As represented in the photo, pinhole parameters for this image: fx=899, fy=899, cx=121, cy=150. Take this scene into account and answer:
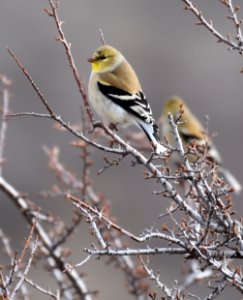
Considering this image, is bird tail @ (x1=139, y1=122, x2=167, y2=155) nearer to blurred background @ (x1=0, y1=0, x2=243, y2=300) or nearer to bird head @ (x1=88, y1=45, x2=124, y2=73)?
bird head @ (x1=88, y1=45, x2=124, y2=73)

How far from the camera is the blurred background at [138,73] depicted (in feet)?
Answer: 54.1

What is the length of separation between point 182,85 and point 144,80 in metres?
1.09

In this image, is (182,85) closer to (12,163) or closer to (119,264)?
(12,163)

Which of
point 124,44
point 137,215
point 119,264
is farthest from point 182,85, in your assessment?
point 119,264

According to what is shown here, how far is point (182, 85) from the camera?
71.3ft

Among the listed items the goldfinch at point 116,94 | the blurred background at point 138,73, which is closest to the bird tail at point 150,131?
the goldfinch at point 116,94

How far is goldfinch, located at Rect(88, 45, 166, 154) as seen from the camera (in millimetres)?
6277

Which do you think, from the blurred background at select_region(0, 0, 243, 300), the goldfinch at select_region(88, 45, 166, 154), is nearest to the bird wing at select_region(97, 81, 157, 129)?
the goldfinch at select_region(88, 45, 166, 154)

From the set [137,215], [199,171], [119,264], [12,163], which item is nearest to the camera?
[199,171]

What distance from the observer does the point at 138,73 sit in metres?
21.3

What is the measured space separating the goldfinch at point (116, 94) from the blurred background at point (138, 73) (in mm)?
7846

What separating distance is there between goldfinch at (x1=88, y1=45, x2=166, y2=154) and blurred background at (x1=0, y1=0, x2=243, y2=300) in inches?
309

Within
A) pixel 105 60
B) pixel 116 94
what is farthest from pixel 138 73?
pixel 116 94

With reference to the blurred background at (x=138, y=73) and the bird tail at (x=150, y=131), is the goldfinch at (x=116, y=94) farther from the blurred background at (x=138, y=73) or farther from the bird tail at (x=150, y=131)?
the blurred background at (x=138, y=73)
